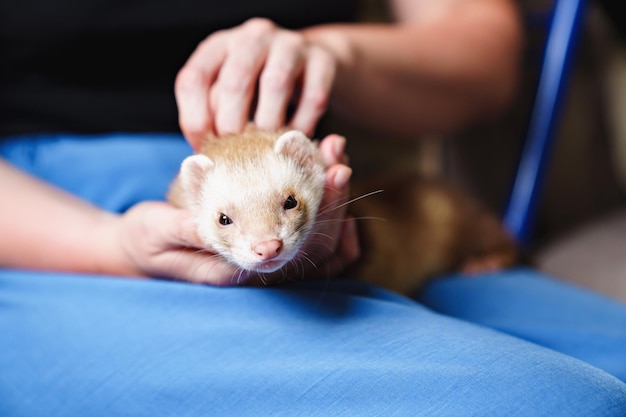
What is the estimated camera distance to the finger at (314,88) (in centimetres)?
76

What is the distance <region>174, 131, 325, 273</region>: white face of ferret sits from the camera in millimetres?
676

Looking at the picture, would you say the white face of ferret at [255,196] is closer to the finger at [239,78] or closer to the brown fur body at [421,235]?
the finger at [239,78]

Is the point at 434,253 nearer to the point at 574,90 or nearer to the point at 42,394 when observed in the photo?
the point at 42,394

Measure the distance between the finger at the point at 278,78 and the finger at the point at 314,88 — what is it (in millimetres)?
15

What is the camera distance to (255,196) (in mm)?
691

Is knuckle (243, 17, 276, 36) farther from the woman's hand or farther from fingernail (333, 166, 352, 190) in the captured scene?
fingernail (333, 166, 352, 190)

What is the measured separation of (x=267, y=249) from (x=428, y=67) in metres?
0.54

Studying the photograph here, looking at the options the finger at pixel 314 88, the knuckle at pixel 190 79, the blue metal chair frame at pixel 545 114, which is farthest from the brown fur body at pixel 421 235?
the knuckle at pixel 190 79

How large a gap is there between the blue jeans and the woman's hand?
17 centimetres

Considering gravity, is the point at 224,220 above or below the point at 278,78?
below

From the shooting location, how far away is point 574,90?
6.47 ft

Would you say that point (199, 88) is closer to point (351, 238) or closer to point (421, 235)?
point (351, 238)

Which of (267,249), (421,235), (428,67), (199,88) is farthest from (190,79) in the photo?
(421,235)

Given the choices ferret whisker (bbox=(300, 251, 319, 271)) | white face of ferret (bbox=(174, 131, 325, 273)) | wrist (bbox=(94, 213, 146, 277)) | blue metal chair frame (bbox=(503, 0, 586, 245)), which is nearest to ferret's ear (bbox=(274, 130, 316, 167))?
white face of ferret (bbox=(174, 131, 325, 273))
